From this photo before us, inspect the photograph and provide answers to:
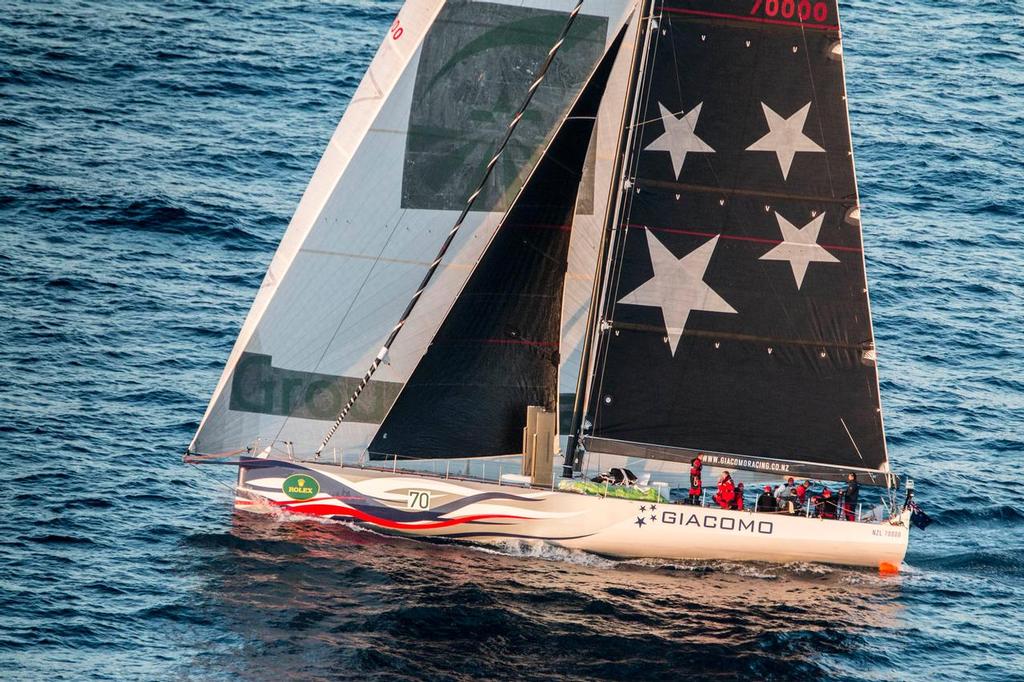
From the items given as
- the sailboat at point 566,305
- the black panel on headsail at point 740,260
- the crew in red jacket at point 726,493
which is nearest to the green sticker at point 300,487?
the sailboat at point 566,305

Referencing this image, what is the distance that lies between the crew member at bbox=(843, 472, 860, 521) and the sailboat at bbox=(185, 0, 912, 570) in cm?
16

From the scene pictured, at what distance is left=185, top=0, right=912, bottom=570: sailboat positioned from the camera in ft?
126

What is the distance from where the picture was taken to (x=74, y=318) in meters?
51.1

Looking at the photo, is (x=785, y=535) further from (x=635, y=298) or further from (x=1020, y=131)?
(x=1020, y=131)

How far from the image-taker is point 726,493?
132 feet

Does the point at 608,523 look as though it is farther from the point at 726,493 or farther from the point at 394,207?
the point at 394,207

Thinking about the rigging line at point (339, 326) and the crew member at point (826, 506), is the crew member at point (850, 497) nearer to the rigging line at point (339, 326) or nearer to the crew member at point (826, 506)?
the crew member at point (826, 506)

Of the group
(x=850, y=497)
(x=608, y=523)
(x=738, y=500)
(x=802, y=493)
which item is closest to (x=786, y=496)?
(x=802, y=493)

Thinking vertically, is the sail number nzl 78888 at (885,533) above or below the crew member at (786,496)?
below

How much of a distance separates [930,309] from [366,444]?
23674 mm

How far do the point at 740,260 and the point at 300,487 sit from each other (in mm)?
12624

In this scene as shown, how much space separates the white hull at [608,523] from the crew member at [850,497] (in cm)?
58

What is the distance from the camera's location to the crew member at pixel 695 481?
131 feet

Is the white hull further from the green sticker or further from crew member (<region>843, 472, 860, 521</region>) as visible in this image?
crew member (<region>843, 472, 860, 521</region>)
